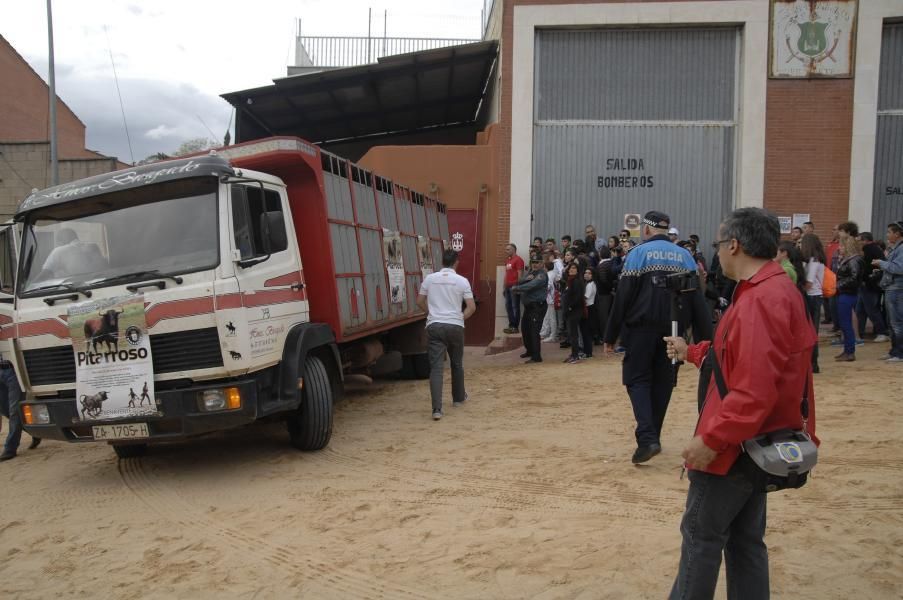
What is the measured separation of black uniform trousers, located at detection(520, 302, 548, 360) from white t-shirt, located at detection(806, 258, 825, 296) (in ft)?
12.7

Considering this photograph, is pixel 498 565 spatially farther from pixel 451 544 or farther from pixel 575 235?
pixel 575 235

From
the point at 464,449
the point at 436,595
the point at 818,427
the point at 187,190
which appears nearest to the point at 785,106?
the point at 818,427

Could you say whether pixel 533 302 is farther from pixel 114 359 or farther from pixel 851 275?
pixel 114 359

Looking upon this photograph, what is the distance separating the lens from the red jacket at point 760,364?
2.62m

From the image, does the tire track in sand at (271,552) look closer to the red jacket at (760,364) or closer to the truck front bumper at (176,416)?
the truck front bumper at (176,416)

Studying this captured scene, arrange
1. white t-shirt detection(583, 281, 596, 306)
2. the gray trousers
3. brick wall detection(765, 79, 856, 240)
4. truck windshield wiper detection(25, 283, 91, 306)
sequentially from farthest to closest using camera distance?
brick wall detection(765, 79, 856, 240) < white t-shirt detection(583, 281, 596, 306) < the gray trousers < truck windshield wiper detection(25, 283, 91, 306)

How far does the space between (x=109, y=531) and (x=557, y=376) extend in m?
6.71

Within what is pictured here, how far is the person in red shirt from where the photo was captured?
1414 centimetres

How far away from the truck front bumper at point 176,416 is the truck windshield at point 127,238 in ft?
3.19

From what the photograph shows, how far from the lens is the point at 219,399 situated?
5.77m

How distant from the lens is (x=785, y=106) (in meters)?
14.1

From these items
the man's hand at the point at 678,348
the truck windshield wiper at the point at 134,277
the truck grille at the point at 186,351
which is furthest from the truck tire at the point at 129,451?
the man's hand at the point at 678,348

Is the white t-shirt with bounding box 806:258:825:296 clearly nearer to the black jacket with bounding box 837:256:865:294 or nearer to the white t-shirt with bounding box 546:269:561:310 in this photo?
the black jacket with bounding box 837:256:865:294

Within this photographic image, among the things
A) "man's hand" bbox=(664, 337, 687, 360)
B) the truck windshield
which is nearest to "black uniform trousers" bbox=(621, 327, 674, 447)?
"man's hand" bbox=(664, 337, 687, 360)
